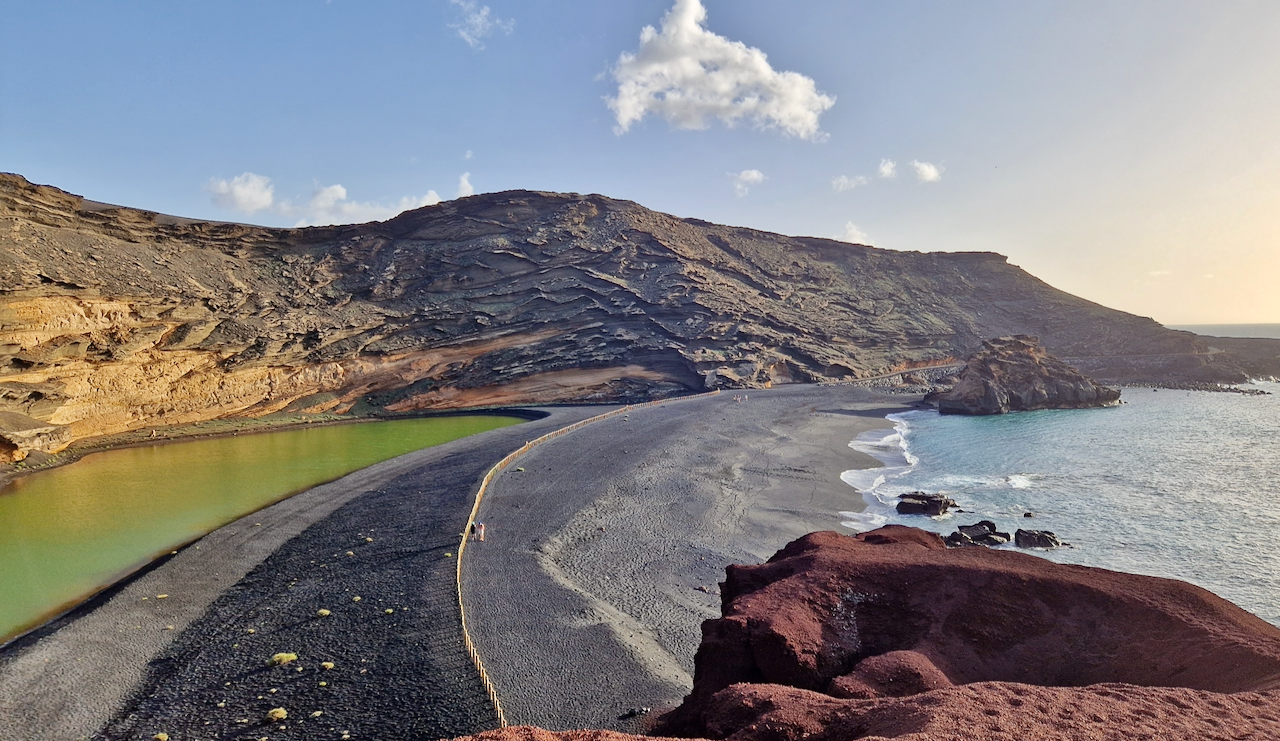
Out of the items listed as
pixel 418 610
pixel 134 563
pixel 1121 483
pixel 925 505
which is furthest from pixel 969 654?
pixel 1121 483

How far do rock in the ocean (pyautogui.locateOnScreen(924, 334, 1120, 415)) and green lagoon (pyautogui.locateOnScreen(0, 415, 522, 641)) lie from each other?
37.6 m

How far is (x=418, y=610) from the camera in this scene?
565 inches

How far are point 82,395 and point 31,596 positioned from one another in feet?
80.3

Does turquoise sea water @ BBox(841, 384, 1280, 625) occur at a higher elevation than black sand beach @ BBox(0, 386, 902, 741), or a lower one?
higher

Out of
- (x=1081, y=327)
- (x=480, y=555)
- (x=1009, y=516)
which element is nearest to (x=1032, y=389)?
(x=1009, y=516)

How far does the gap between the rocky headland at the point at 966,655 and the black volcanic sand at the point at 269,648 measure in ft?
16.9

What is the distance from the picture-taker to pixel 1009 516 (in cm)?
2380

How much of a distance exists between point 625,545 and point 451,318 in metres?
40.3

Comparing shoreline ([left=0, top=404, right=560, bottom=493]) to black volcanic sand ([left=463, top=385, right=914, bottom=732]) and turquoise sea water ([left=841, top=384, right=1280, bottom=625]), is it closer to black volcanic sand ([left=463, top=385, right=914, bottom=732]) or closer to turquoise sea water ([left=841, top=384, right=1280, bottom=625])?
black volcanic sand ([left=463, top=385, right=914, bottom=732])

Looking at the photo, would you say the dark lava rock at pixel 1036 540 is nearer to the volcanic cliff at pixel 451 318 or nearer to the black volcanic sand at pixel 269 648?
the black volcanic sand at pixel 269 648

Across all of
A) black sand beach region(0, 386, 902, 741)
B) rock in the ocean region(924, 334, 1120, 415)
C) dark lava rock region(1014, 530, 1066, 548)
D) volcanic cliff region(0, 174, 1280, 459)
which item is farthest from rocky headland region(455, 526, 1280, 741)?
rock in the ocean region(924, 334, 1120, 415)

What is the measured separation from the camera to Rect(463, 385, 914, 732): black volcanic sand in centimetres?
1191

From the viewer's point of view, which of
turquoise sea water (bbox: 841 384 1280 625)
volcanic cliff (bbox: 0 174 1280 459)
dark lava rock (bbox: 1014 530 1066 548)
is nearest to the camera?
turquoise sea water (bbox: 841 384 1280 625)

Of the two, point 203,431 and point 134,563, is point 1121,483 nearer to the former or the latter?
point 134,563
